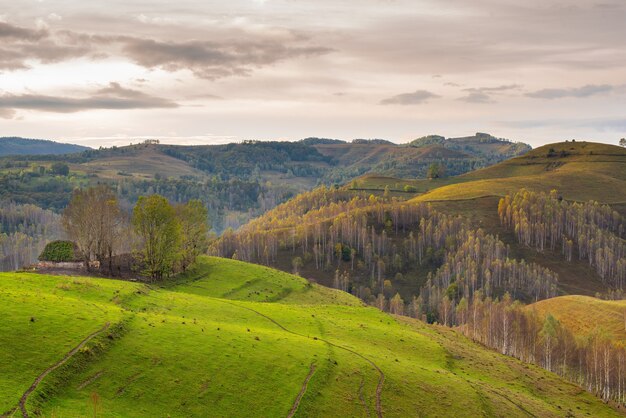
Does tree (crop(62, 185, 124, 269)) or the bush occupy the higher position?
tree (crop(62, 185, 124, 269))

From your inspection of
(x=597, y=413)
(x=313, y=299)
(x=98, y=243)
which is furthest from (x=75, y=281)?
(x=597, y=413)

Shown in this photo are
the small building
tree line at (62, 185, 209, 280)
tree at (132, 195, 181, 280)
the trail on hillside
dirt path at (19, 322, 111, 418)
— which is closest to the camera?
dirt path at (19, 322, 111, 418)

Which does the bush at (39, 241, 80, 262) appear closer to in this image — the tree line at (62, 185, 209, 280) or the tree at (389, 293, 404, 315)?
the tree line at (62, 185, 209, 280)

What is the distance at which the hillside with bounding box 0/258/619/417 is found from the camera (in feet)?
143

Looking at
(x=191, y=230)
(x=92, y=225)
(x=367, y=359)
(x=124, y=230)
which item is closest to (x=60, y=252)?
(x=92, y=225)

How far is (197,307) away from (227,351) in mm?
22530

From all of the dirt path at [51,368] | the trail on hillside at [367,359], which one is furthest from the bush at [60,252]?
the dirt path at [51,368]

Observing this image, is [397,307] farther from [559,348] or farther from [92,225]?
[92,225]

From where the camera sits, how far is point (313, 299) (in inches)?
4422

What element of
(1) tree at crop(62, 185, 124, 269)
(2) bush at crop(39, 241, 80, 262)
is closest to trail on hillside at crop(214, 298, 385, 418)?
(1) tree at crop(62, 185, 124, 269)

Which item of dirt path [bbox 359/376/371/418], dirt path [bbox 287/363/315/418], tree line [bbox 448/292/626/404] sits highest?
dirt path [bbox 287/363/315/418]

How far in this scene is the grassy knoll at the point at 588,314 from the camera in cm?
13900

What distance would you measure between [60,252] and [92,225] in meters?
8.52

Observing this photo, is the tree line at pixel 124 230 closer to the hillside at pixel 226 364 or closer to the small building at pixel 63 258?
the small building at pixel 63 258
